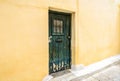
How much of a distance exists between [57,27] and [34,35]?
105 centimetres

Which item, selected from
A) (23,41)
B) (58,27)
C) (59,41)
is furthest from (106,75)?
(23,41)

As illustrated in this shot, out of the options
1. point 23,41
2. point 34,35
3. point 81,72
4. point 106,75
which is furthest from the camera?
point 81,72

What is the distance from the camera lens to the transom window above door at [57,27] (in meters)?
4.12

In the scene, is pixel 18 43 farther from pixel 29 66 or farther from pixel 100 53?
pixel 100 53

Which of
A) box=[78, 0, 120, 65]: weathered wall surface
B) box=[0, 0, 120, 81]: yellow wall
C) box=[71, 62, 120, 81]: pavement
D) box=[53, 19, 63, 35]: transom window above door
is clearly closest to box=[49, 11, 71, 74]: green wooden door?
box=[53, 19, 63, 35]: transom window above door

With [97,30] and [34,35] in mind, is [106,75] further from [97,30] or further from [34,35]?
[34,35]

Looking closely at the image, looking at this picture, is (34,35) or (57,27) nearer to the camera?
(34,35)

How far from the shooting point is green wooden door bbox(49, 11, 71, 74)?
405 cm

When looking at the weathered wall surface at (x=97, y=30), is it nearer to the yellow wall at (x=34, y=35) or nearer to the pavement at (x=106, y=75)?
the yellow wall at (x=34, y=35)

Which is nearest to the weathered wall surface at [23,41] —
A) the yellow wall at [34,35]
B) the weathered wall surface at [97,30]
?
the yellow wall at [34,35]

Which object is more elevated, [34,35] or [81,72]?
[34,35]

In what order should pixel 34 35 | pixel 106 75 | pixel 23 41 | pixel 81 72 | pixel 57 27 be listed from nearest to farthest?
pixel 23 41
pixel 34 35
pixel 57 27
pixel 106 75
pixel 81 72

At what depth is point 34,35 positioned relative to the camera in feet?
11.0

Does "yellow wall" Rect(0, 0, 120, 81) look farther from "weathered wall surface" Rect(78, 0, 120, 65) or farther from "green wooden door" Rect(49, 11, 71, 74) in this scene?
"green wooden door" Rect(49, 11, 71, 74)
